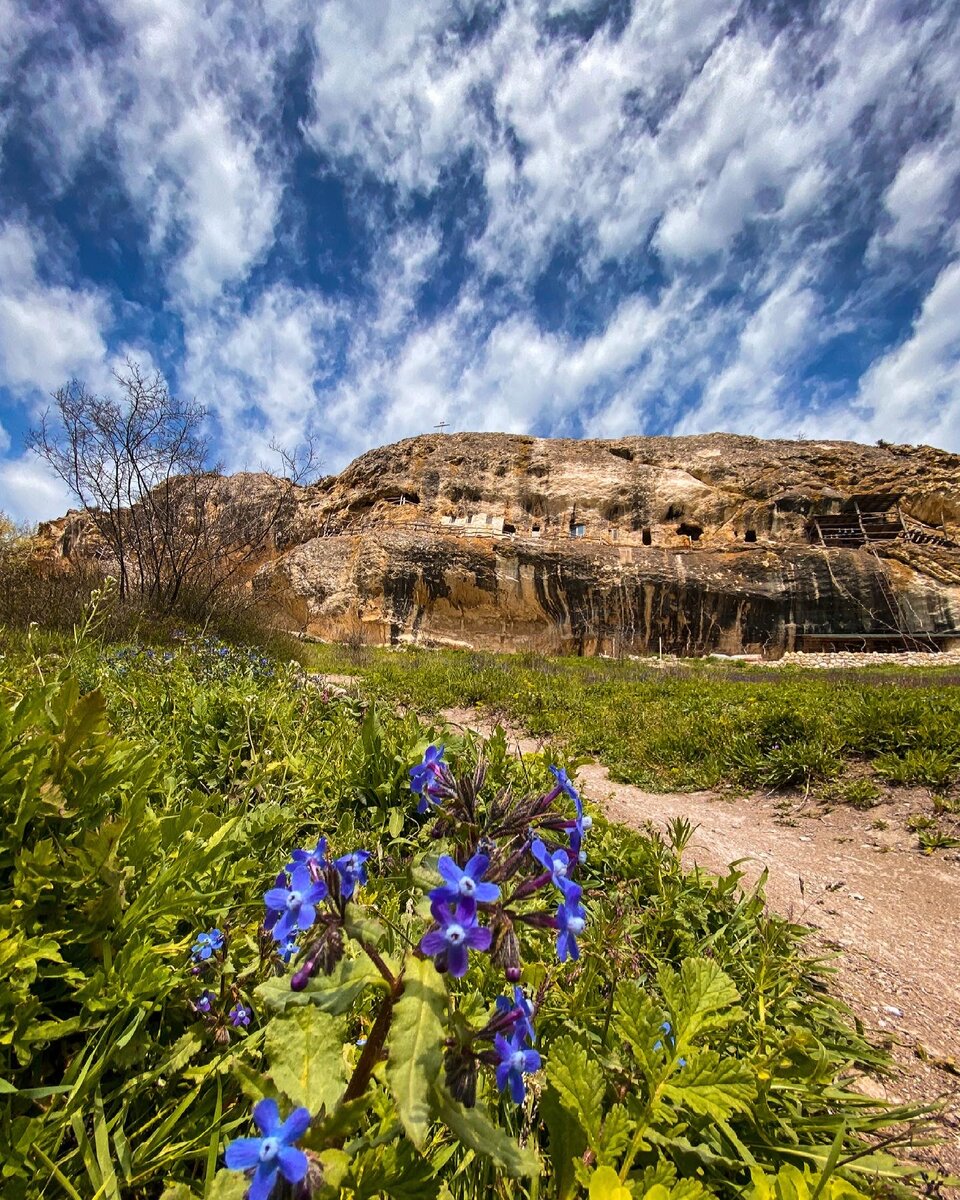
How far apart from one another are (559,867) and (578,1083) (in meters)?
0.57

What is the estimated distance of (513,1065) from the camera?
2.71ft

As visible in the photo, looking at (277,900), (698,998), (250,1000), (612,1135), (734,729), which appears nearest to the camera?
(277,900)

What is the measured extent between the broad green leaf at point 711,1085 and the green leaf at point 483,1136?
59 cm

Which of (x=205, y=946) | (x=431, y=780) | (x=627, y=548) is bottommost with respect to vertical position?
(x=205, y=946)

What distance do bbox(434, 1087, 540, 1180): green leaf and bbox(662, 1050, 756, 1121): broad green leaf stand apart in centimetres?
59

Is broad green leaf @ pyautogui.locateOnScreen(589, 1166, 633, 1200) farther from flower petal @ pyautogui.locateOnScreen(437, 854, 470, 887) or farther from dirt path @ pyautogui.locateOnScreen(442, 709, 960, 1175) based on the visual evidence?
dirt path @ pyautogui.locateOnScreen(442, 709, 960, 1175)

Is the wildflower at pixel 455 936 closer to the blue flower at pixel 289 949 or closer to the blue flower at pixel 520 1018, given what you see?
the blue flower at pixel 520 1018

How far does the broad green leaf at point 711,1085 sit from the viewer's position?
1.12 m

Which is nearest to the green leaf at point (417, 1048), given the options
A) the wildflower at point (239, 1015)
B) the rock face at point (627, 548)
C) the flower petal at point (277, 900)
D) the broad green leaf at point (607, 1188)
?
the flower petal at point (277, 900)

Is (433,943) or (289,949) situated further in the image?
(289,949)

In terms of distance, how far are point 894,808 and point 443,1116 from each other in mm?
4821

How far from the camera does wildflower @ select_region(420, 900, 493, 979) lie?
29.2 inches

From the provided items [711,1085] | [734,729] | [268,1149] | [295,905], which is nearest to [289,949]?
[295,905]

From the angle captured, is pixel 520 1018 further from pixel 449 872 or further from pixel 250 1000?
pixel 250 1000
